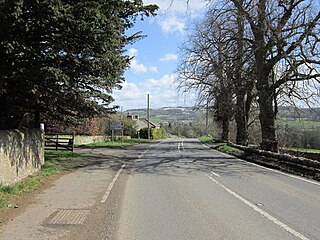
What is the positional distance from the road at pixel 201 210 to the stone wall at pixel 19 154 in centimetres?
267

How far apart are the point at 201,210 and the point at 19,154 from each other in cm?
685

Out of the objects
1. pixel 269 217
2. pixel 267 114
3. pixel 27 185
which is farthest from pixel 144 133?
pixel 269 217

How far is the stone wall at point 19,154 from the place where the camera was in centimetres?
1074

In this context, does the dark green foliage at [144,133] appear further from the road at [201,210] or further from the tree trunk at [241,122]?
the road at [201,210]

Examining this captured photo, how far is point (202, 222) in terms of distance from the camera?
7332 millimetres

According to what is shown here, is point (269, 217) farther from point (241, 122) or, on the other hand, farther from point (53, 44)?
point (241, 122)

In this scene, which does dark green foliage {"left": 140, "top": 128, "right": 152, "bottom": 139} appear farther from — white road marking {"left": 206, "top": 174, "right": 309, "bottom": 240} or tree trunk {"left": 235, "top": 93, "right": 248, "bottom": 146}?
white road marking {"left": 206, "top": 174, "right": 309, "bottom": 240}

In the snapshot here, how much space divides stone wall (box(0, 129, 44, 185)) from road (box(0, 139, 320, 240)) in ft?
8.76

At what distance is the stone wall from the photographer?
1074 centimetres

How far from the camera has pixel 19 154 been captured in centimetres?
1239

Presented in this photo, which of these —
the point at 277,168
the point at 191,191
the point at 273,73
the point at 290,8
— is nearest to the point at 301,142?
the point at 273,73

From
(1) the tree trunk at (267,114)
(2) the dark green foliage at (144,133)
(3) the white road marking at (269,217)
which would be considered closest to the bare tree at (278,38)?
(1) the tree trunk at (267,114)

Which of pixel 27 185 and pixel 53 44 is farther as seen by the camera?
pixel 53 44

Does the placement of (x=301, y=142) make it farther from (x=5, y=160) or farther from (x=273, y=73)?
(x=5, y=160)
